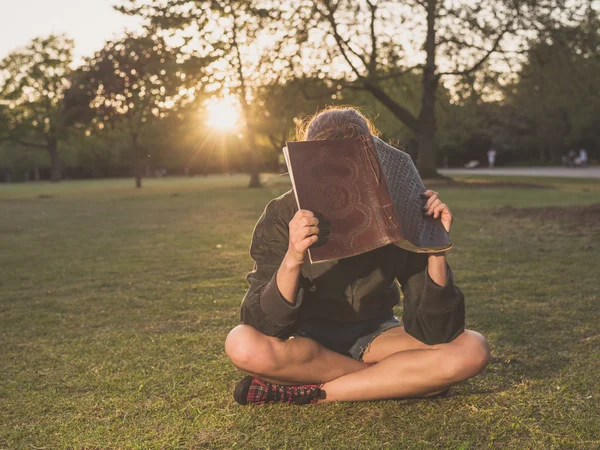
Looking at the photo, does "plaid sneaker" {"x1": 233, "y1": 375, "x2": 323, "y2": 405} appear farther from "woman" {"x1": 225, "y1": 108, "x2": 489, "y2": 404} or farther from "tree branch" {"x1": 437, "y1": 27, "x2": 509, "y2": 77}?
"tree branch" {"x1": 437, "y1": 27, "x2": 509, "y2": 77}

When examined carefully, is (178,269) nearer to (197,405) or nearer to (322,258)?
(197,405)

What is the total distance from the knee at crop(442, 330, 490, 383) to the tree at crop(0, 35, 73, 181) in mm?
54923

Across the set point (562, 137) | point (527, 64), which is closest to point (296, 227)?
point (527, 64)

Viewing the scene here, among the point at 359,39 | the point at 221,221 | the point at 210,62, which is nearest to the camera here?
the point at 210,62

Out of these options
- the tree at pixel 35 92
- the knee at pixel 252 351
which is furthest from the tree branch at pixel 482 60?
the tree at pixel 35 92

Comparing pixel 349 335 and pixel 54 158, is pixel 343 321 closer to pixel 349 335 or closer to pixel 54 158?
pixel 349 335

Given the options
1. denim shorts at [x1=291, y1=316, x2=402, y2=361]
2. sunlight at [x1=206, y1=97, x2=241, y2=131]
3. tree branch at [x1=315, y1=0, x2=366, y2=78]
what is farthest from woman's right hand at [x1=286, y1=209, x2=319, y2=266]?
tree branch at [x1=315, y1=0, x2=366, y2=78]

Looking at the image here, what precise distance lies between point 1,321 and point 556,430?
13.1 ft

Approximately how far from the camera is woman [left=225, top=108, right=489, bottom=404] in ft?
8.80

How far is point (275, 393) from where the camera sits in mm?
2836

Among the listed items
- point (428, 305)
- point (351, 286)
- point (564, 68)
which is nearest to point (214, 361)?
point (351, 286)

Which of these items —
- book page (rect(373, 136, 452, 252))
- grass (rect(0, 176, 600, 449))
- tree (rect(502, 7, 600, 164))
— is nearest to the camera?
book page (rect(373, 136, 452, 252))

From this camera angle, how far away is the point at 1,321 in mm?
4812

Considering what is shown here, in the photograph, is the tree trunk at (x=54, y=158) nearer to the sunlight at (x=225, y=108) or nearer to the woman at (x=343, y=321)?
the sunlight at (x=225, y=108)
